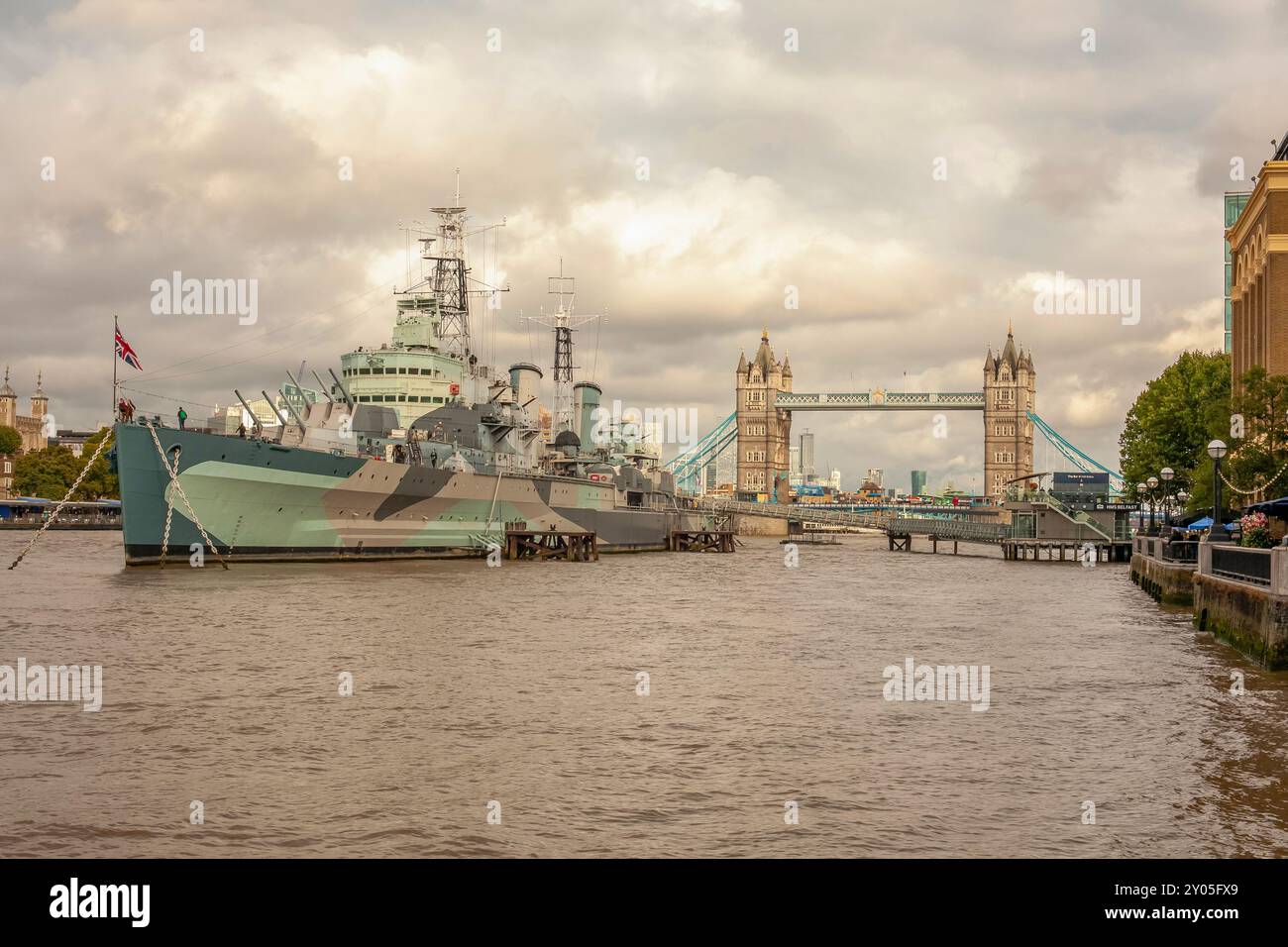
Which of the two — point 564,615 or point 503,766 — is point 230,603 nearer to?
point 564,615

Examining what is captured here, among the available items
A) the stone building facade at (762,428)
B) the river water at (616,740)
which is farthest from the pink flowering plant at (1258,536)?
the stone building facade at (762,428)

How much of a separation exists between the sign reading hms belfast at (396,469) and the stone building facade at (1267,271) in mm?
27447

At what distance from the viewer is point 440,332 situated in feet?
168

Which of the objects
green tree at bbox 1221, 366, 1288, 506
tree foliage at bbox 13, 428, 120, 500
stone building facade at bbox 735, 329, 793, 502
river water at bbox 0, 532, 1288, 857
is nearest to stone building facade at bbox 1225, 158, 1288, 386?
green tree at bbox 1221, 366, 1288, 506

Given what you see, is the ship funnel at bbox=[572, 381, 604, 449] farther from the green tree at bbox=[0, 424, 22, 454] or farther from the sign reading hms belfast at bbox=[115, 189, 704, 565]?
the green tree at bbox=[0, 424, 22, 454]

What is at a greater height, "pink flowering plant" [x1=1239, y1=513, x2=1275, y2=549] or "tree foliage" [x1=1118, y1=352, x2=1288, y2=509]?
"tree foliage" [x1=1118, y1=352, x2=1288, y2=509]

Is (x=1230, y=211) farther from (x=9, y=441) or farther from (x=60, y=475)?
(x=9, y=441)

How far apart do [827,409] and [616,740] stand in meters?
155

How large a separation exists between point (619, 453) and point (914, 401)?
97.9 meters

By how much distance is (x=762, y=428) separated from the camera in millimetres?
178250

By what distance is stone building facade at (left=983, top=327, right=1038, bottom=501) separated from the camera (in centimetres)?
17012

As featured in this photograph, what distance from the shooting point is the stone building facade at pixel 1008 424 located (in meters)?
170

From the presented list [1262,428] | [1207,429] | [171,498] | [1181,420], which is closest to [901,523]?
[1181,420]

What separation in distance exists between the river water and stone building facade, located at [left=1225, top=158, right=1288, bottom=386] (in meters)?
17.4
